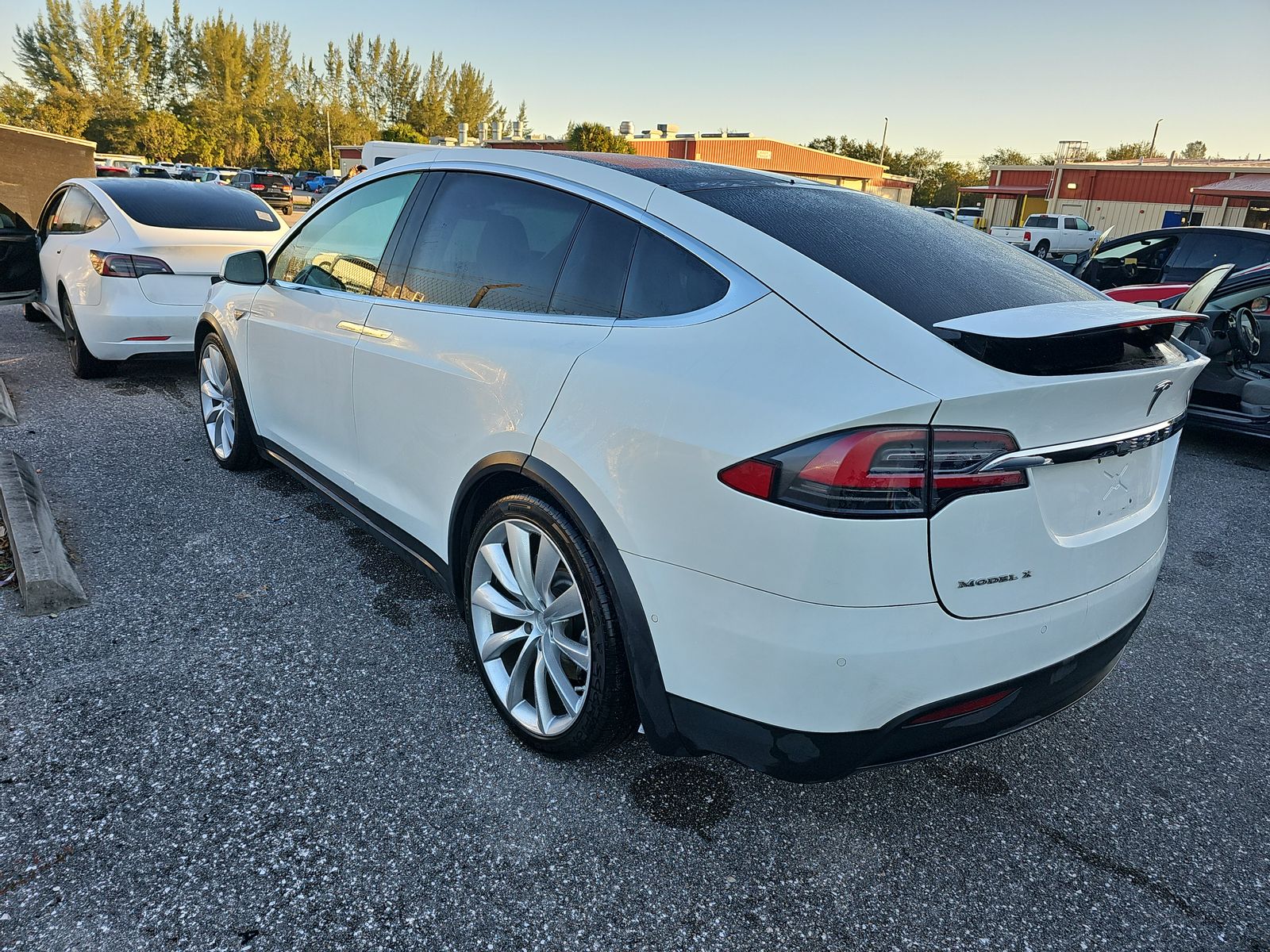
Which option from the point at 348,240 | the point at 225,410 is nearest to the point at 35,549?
the point at 225,410

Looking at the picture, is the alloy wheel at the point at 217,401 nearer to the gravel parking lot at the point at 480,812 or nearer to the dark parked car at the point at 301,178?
the gravel parking lot at the point at 480,812

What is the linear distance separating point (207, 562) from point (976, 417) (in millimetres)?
3243

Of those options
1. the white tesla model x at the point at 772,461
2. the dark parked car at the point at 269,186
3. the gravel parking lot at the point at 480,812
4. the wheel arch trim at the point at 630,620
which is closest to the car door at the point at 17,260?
Answer: the gravel parking lot at the point at 480,812

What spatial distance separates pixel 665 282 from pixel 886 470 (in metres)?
0.79

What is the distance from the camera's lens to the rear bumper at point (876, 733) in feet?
5.76

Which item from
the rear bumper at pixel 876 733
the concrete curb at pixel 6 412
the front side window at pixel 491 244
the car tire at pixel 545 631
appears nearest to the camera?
the rear bumper at pixel 876 733

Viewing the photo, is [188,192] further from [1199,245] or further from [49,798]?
[1199,245]

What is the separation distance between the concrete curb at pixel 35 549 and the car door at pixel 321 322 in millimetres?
996

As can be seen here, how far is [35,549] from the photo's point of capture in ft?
10.8

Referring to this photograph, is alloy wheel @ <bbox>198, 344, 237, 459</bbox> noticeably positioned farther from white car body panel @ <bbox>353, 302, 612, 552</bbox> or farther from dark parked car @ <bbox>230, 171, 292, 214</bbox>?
dark parked car @ <bbox>230, 171, 292, 214</bbox>

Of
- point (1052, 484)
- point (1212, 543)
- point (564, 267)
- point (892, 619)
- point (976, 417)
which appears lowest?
point (1212, 543)

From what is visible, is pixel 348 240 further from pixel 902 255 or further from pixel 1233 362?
pixel 1233 362


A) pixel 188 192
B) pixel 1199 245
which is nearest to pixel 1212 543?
pixel 1199 245

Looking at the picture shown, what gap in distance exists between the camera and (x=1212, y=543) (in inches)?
175
